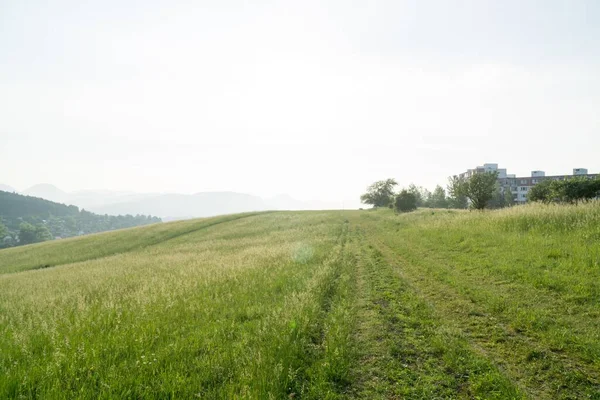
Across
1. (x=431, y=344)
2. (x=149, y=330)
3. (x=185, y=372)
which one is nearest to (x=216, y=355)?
(x=185, y=372)

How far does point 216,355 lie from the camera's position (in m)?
5.77

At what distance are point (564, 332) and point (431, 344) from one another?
3041 mm

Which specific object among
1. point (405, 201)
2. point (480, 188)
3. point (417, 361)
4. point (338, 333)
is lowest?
point (417, 361)

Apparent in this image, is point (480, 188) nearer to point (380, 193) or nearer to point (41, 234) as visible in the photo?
point (380, 193)

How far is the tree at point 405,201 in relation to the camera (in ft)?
187

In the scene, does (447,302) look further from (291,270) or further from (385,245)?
(385,245)

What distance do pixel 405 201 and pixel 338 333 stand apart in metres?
54.9

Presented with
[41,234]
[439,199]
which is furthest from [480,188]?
[41,234]

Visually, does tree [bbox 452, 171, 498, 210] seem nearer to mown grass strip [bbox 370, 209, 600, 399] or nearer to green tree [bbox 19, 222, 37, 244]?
mown grass strip [bbox 370, 209, 600, 399]

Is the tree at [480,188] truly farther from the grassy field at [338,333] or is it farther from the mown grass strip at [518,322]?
the mown grass strip at [518,322]

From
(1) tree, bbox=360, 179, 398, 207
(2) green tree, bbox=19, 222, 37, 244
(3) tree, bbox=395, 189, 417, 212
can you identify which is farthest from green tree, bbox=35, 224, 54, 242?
(3) tree, bbox=395, 189, 417, 212

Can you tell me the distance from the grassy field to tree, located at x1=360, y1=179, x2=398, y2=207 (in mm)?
81334

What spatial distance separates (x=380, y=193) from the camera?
9481 cm

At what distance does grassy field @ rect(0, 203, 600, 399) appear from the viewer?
482 centimetres
